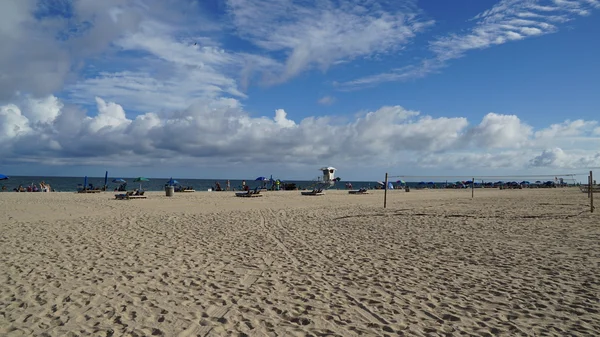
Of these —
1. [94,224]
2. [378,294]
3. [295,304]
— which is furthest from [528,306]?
[94,224]

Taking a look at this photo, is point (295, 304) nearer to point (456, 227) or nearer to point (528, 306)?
point (528, 306)

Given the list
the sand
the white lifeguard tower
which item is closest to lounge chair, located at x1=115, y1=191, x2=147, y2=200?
the sand

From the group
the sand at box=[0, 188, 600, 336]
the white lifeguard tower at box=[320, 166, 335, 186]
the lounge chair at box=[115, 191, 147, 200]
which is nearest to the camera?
the sand at box=[0, 188, 600, 336]

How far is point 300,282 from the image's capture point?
557 cm

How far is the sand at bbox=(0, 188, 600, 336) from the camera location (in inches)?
159

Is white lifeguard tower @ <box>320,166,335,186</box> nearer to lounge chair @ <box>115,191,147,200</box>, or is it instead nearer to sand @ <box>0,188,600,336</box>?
lounge chair @ <box>115,191,147,200</box>

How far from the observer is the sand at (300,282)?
403 cm

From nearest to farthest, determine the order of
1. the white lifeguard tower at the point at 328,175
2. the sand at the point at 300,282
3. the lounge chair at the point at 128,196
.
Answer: the sand at the point at 300,282
the lounge chair at the point at 128,196
the white lifeguard tower at the point at 328,175

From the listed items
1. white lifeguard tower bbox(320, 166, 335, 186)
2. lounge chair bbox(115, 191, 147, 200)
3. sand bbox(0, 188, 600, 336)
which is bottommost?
sand bbox(0, 188, 600, 336)

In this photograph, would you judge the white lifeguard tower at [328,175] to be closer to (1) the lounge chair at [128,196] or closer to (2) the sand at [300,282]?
(1) the lounge chair at [128,196]

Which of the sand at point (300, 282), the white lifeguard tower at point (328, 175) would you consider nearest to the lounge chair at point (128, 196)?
the sand at point (300, 282)

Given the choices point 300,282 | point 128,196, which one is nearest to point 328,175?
Answer: point 128,196

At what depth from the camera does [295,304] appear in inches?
183

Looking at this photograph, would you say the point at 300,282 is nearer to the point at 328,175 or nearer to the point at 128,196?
the point at 128,196
